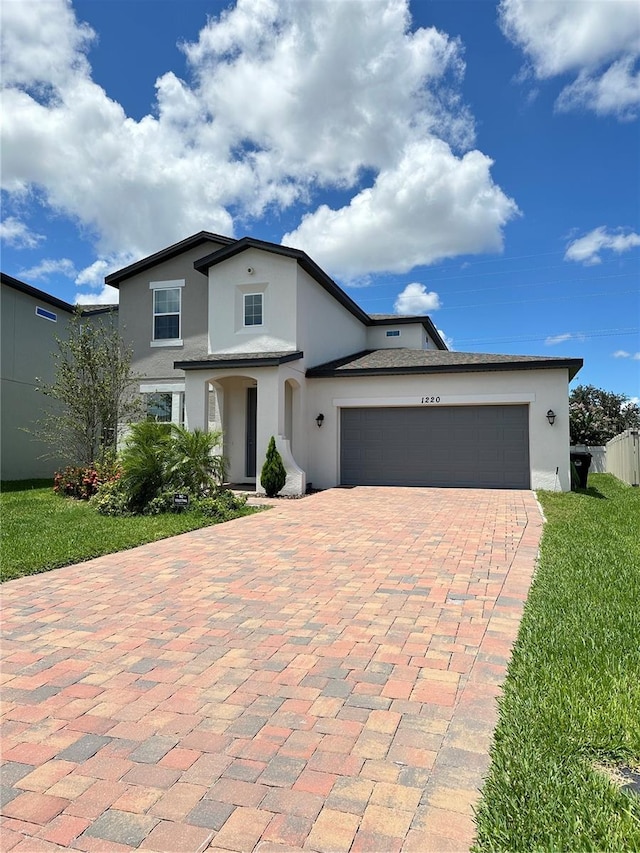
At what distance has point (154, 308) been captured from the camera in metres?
18.1

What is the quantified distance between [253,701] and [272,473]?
10.7m

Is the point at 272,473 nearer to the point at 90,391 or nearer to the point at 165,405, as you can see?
the point at 90,391

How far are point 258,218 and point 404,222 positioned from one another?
10989 mm

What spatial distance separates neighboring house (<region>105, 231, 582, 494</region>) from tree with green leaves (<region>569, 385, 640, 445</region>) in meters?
17.5

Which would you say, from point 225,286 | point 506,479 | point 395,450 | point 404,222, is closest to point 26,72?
point 225,286

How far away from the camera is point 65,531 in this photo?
28.2 ft

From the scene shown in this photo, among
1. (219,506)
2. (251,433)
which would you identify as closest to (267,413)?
(251,433)

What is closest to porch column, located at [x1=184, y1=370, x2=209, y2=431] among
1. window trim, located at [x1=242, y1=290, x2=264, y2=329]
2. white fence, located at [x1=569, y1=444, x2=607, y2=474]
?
window trim, located at [x1=242, y1=290, x2=264, y2=329]

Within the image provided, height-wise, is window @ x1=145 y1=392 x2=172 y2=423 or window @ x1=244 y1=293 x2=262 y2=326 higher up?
window @ x1=244 y1=293 x2=262 y2=326

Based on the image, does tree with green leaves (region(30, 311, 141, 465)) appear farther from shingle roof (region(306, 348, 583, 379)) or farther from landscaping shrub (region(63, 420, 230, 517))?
shingle roof (region(306, 348, 583, 379))

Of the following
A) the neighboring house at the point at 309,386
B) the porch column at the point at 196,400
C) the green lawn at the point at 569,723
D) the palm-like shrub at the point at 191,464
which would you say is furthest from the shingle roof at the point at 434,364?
the green lawn at the point at 569,723

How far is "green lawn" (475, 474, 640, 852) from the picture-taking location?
2.07 m

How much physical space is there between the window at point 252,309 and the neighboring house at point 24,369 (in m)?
7.05

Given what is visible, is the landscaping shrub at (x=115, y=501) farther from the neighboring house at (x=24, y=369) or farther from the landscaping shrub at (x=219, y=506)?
the neighboring house at (x=24, y=369)
